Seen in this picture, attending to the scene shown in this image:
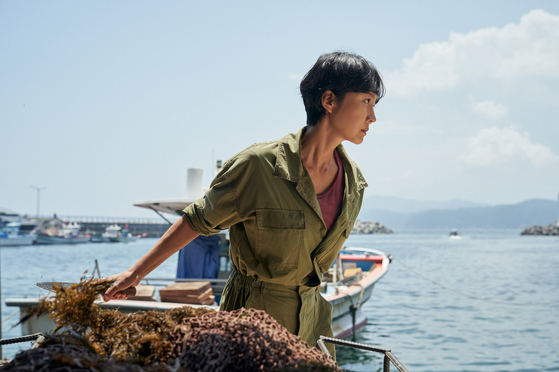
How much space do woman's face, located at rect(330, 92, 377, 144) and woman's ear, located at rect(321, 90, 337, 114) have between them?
2 centimetres

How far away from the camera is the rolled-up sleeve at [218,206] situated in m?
1.59

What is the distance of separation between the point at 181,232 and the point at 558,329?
18.0m

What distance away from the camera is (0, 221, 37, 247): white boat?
65.6m

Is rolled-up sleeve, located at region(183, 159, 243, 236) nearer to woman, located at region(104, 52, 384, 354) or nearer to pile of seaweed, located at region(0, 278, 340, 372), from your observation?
woman, located at region(104, 52, 384, 354)

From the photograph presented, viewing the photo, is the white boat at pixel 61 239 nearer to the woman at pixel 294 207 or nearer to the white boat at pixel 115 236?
the white boat at pixel 115 236

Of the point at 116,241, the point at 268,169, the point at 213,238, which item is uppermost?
the point at 268,169

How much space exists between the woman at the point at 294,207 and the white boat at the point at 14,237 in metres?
73.3

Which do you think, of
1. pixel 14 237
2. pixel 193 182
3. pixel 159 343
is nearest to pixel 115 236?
pixel 14 237

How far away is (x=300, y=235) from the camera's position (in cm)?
168

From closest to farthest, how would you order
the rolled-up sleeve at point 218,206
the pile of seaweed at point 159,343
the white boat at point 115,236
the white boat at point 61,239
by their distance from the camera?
the pile of seaweed at point 159,343
the rolled-up sleeve at point 218,206
the white boat at point 61,239
the white boat at point 115,236

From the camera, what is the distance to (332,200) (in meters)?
1.89

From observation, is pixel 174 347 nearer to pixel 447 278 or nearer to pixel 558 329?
pixel 558 329

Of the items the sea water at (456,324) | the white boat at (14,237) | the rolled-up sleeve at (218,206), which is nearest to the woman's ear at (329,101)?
the rolled-up sleeve at (218,206)

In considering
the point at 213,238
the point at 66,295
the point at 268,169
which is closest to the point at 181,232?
the point at 268,169
